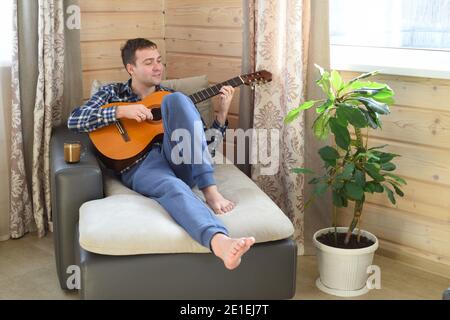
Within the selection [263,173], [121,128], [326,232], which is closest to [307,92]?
[263,173]

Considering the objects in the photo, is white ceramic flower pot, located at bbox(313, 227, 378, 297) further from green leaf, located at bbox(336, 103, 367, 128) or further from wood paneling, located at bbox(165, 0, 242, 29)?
wood paneling, located at bbox(165, 0, 242, 29)

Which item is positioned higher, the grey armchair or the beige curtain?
the beige curtain

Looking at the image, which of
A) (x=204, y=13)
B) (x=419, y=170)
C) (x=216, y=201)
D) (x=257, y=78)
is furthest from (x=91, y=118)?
(x=419, y=170)

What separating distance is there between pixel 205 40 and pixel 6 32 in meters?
1.01

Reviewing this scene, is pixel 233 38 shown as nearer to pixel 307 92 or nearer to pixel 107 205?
pixel 307 92

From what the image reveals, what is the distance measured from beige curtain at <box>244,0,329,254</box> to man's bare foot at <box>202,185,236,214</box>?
1.78ft

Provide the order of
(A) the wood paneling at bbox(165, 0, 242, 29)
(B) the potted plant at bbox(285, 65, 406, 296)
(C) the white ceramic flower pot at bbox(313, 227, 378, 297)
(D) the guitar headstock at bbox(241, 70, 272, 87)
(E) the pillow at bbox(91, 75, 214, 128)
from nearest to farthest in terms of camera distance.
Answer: (B) the potted plant at bbox(285, 65, 406, 296)
(C) the white ceramic flower pot at bbox(313, 227, 378, 297)
(D) the guitar headstock at bbox(241, 70, 272, 87)
(E) the pillow at bbox(91, 75, 214, 128)
(A) the wood paneling at bbox(165, 0, 242, 29)

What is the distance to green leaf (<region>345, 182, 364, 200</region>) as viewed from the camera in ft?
8.54

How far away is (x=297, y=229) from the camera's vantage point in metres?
3.10

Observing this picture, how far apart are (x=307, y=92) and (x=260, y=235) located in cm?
86

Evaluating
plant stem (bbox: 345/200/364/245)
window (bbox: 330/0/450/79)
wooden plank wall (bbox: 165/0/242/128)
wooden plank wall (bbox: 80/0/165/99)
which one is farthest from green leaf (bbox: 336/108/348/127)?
wooden plank wall (bbox: 80/0/165/99)

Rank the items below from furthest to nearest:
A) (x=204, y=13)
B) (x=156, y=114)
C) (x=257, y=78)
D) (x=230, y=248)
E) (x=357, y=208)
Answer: (x=204, y=13) < (x=257, y=78) < (x=156, y=114) < (x=357, y=208) < (x=230, y=248)

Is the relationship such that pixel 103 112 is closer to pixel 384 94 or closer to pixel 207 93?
pixel 207 93

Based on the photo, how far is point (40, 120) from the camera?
3.14 m
